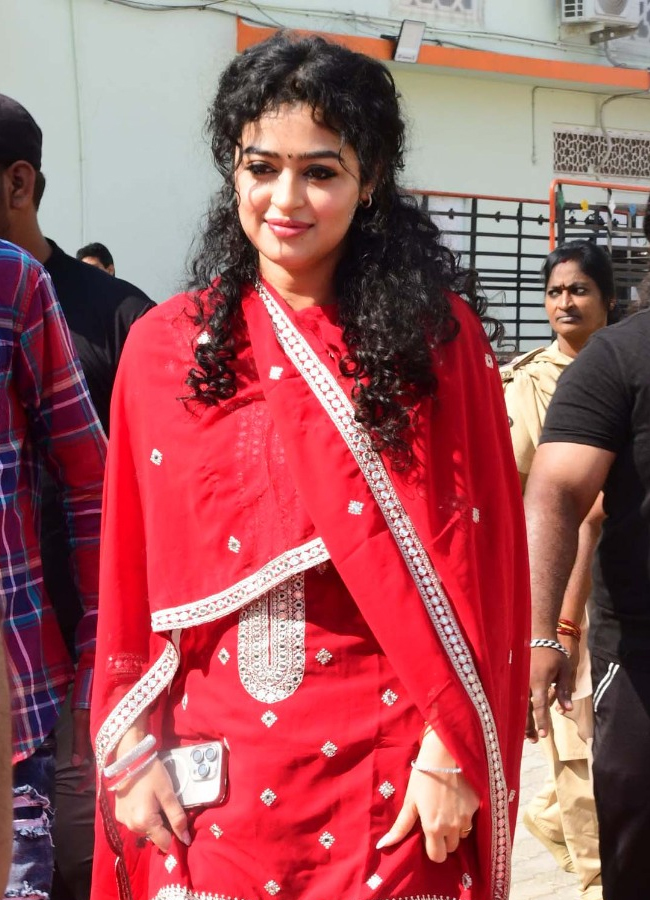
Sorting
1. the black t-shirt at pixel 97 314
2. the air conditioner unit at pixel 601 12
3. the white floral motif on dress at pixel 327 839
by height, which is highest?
the air conditioner unit at pixel 601 12

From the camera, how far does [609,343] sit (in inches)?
124

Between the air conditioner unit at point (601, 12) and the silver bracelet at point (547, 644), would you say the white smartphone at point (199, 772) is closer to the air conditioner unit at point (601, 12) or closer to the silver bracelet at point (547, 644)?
the silver bracelet at point (547, 644)

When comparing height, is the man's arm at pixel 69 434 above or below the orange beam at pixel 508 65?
below

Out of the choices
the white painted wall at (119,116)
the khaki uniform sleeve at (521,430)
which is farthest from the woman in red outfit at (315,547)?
the white painted wall at (119,116)

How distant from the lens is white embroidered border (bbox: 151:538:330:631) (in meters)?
2.37

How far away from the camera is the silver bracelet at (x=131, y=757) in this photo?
246 cm

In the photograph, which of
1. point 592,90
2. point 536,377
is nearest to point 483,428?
point 536,377

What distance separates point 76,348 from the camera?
336cm

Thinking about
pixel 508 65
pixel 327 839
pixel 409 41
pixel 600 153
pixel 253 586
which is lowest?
pixel 327 839

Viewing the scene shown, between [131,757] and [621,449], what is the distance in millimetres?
1320

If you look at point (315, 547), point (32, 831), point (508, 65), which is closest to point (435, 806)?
point (315, 547)

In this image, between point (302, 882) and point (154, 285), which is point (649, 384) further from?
point (154, 285)

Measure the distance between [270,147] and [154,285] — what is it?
432 inches

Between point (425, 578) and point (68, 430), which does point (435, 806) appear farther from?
point (68, 430)
